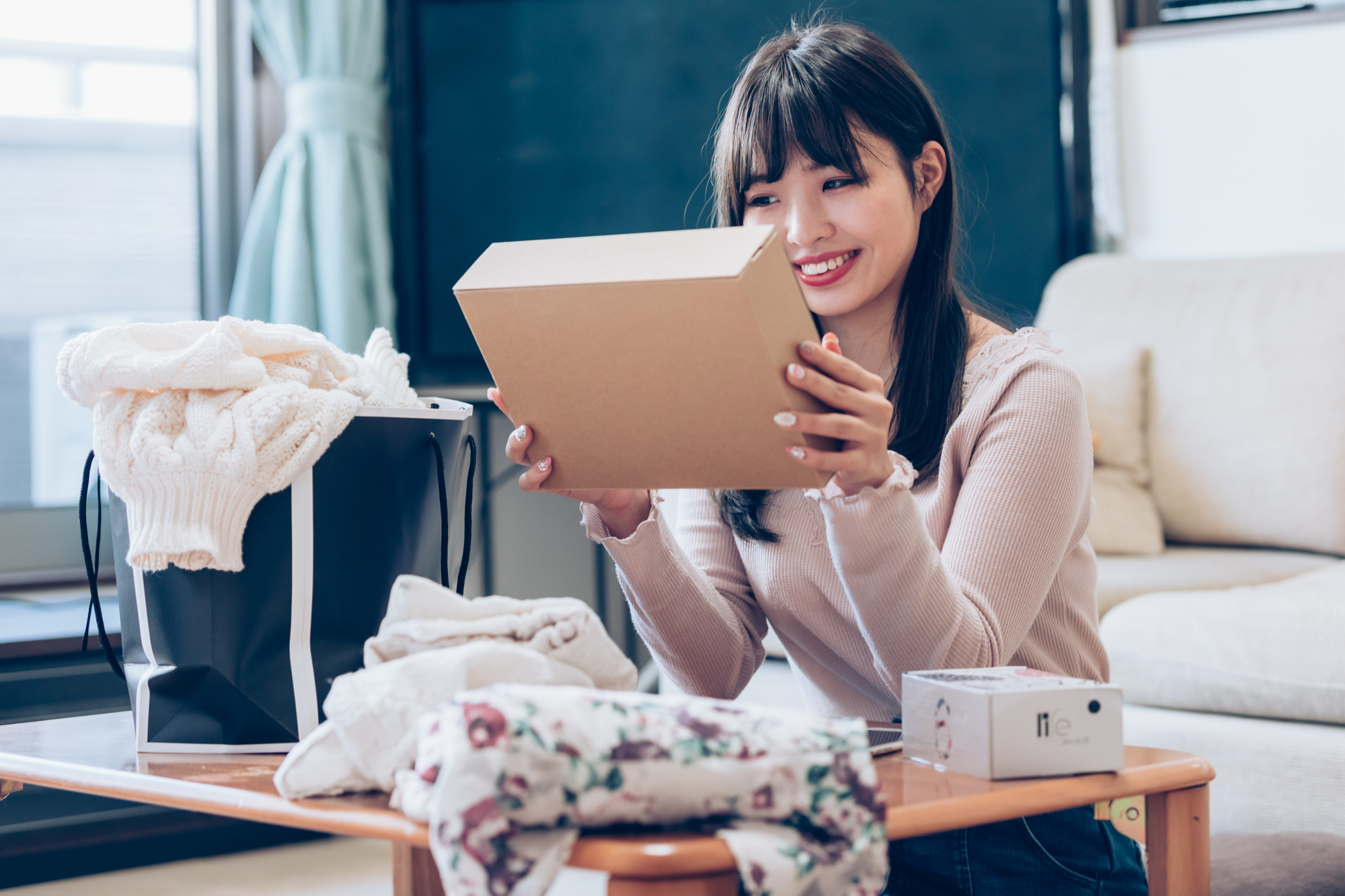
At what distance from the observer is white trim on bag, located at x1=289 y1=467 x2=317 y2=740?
2.34 ft

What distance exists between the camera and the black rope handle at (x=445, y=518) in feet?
2.58

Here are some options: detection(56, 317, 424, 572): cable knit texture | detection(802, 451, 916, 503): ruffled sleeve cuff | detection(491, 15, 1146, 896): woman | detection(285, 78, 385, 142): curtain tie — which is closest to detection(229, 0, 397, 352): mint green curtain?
detection(285, 78, 385, 142): curtain tie

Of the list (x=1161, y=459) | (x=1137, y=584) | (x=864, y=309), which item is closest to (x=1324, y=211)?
(x=1161, y=459)

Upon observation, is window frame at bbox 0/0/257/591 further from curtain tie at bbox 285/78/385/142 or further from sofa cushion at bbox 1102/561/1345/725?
sofa cushion at bbox 1102/561/1345/725

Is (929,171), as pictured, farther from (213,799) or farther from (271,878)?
(271,878)

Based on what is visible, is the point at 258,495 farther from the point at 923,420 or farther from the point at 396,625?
the point at 923,420

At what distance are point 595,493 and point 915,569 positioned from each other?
0.79 feet

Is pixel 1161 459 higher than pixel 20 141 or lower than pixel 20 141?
lower

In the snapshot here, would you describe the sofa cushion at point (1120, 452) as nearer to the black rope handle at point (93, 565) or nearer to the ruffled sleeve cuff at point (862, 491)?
the ruffled sleeve cuff at point (862, 491)

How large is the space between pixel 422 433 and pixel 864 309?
1.58 ft

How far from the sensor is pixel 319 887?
1.66m

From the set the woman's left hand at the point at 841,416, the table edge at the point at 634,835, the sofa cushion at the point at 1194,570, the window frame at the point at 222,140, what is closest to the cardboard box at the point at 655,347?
the woman's left hand at the point at 841,416

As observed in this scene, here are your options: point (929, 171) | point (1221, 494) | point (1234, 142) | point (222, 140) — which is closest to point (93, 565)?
point (929, 171)

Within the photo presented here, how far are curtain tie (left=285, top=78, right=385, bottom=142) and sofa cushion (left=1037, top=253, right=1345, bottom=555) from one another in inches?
54.5
